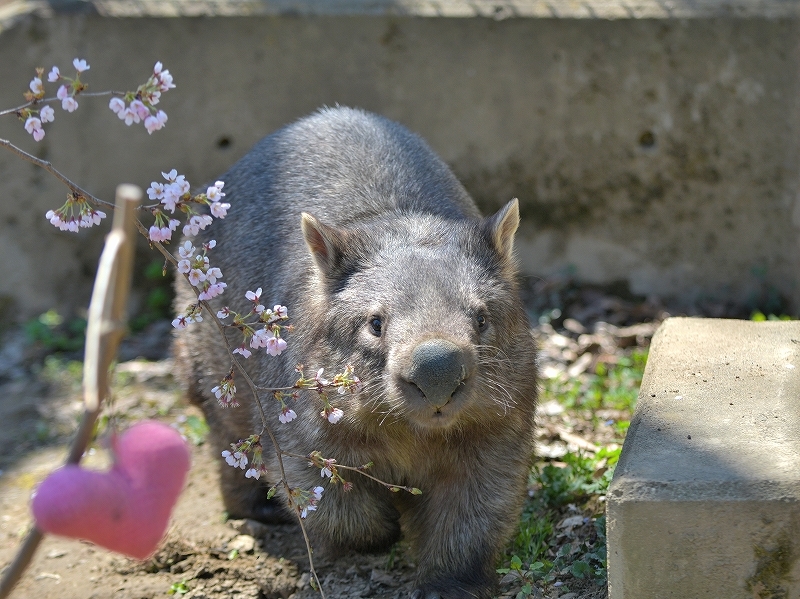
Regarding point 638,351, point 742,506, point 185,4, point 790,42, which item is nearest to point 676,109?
point 790,42

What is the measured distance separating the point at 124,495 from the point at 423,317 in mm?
1844

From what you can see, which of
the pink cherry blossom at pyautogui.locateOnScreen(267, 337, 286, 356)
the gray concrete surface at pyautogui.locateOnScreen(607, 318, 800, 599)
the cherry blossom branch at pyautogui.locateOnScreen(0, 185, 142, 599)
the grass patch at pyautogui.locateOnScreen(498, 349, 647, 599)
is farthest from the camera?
the grass patch at pyautogui.locateOnScreen(498, 349, 647, 599)

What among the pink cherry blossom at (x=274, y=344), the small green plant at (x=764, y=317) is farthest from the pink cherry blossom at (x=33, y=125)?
the small green plant at (x=764, y=317)

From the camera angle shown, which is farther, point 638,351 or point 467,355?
point 638,351

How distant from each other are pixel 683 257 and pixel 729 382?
3.45 metres

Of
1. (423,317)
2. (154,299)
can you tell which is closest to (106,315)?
(423,317)

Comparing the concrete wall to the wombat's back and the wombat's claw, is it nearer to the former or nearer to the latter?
the wombat's back

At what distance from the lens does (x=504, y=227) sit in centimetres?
415

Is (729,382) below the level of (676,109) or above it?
below

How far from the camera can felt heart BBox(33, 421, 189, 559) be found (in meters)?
1.83

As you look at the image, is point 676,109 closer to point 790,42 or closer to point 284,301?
point 790,42

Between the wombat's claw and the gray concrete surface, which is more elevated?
the gray concrete surface

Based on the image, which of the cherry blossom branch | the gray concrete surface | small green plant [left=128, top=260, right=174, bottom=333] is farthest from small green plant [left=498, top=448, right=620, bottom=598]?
small green plant [left=128, top=260, right=174, bottom=333]

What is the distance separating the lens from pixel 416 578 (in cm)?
405
